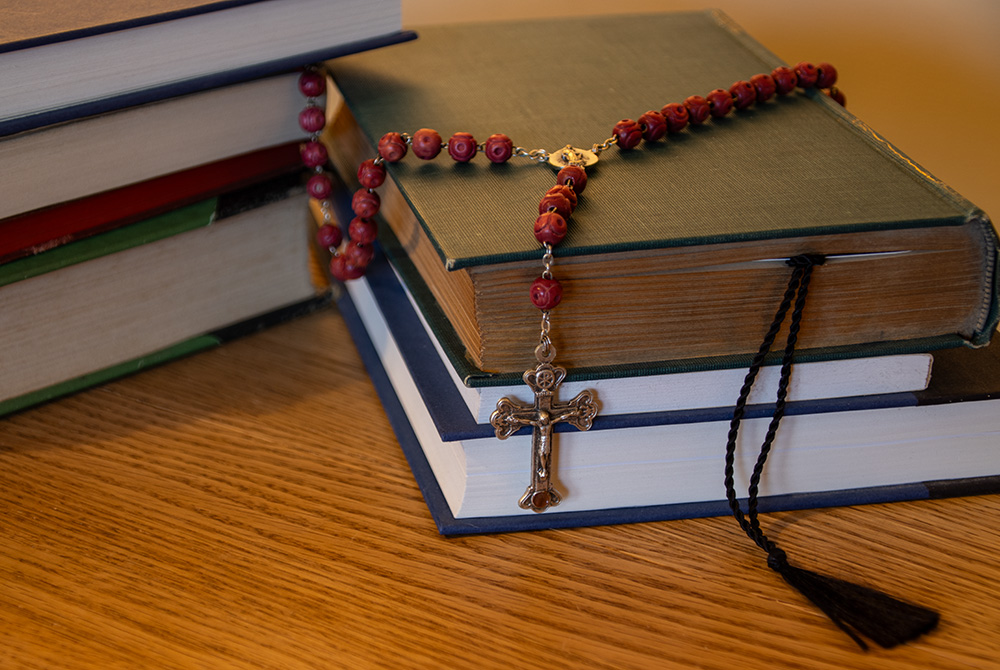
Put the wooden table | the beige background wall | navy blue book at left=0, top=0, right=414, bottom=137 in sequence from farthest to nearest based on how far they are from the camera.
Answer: the beige background wall, navy blue book at left=0, top=0, right=414, bottom=137, the wooden table

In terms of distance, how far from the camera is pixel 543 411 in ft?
2.05

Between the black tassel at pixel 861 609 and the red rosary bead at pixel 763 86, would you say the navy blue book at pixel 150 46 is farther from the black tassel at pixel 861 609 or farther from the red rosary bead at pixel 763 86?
the black tassel at pixel 861 609

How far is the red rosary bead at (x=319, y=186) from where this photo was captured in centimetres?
86

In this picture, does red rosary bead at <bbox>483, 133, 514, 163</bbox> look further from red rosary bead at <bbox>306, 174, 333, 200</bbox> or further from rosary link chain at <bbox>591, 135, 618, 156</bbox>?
red rosary bead at <bbox>306, 174, 333, 200</bbox>

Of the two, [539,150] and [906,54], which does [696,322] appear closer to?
[539,150]

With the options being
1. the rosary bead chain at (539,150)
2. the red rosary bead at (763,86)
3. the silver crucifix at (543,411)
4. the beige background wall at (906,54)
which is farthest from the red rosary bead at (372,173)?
the beige background wall at (906,54)

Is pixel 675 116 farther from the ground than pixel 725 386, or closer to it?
farther from the ground

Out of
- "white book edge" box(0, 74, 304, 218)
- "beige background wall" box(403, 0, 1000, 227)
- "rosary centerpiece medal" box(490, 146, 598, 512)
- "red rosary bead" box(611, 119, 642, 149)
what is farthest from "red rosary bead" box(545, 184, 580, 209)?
"beige background wall" box(403, 0, 1000, 227)

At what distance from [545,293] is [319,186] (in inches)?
13.5

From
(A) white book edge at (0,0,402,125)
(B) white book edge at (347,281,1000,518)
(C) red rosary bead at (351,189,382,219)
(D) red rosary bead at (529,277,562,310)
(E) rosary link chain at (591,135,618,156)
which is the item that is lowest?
(B) white book edge at (347,281,1000,518)

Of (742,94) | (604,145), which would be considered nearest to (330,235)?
(604,145)

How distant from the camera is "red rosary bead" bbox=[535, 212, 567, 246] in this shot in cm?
59

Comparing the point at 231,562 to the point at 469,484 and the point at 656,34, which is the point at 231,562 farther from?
the point at 656,34

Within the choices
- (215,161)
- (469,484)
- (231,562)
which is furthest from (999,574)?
(215,161)
